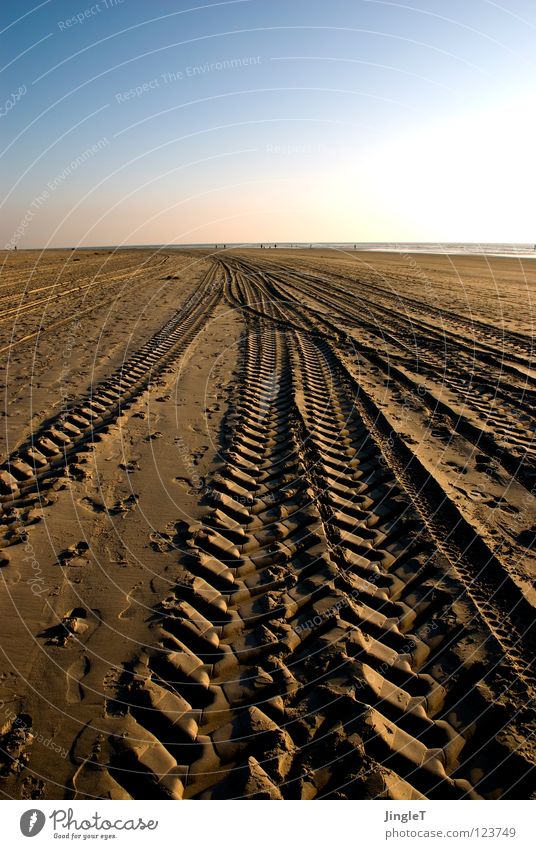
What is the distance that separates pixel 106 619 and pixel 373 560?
6.59ft

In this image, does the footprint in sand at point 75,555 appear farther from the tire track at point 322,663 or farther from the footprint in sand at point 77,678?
the footprint in sand at point 77,678

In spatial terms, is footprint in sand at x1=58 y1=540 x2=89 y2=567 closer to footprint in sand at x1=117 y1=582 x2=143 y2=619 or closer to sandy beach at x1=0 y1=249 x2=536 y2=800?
sandy beach at x1=0 y1=249 x2=536 y2=800

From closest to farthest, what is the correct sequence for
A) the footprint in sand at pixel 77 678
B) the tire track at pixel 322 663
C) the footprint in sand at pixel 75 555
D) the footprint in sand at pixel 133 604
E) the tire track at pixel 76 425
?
the tire track at pixel 322 663, the footprint in sand at pixel 77 678, the footprint in sand at pixel 133 604, the footprint in sand at pixel 75 555, the tire track at pixel 76 425

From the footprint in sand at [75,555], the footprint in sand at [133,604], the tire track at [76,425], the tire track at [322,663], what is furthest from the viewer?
the tire track at [76,425]

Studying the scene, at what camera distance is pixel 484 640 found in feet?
9.63

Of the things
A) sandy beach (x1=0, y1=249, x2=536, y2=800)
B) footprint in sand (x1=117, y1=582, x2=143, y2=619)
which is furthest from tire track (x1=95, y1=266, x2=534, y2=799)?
footprint in sand (x1=117, y1=582, x2=143, y2=619)

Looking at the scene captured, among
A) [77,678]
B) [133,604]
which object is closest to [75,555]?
[133,604]

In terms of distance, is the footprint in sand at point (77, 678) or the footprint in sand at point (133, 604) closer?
the footprint in sand at point (77, 678)
